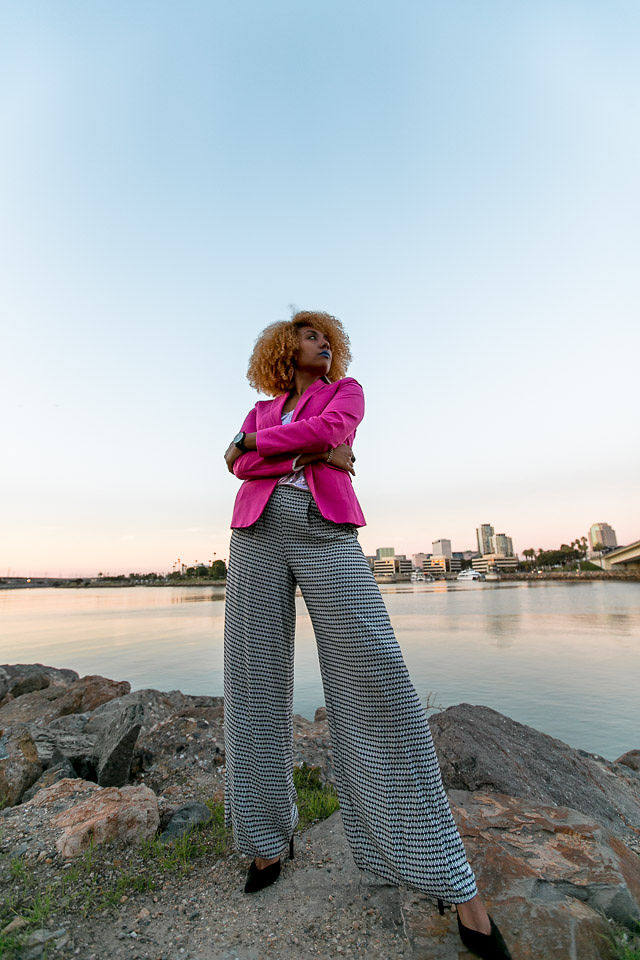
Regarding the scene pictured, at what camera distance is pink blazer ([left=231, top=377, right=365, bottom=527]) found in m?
1.95

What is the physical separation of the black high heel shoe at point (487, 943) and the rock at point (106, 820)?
5.03 feet

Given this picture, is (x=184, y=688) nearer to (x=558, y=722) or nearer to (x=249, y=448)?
(x=558, y=722)

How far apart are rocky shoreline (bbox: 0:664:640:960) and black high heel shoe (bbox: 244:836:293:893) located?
5cm

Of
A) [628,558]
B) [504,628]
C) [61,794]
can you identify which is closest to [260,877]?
[61,794]

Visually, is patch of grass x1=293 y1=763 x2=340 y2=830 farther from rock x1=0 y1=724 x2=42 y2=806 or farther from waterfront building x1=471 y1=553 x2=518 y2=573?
waterfront building x1=471 y1=553 x2=518 y2=573

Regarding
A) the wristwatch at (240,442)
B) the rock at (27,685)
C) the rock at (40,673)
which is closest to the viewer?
the wristwatch at (240,442)

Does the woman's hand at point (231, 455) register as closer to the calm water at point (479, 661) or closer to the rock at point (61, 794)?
the rock at point (61, 794)

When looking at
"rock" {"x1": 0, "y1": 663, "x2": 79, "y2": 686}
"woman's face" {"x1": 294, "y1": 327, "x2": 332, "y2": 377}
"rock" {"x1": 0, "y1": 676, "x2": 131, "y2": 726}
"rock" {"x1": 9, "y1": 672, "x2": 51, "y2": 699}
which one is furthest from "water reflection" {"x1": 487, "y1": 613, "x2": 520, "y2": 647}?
"woman's face" {"x1": 294, "y1": 327, "x2": 332, "y2": 377}

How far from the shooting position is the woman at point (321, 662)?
1.69 meters

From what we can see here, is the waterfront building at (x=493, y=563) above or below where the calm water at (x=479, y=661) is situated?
above

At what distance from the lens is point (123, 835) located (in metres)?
2.27

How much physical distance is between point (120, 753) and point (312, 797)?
1.37 meters

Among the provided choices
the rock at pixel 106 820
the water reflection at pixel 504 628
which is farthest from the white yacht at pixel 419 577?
the rock at pixel 106 820

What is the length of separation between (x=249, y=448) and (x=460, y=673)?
9.13 meters
